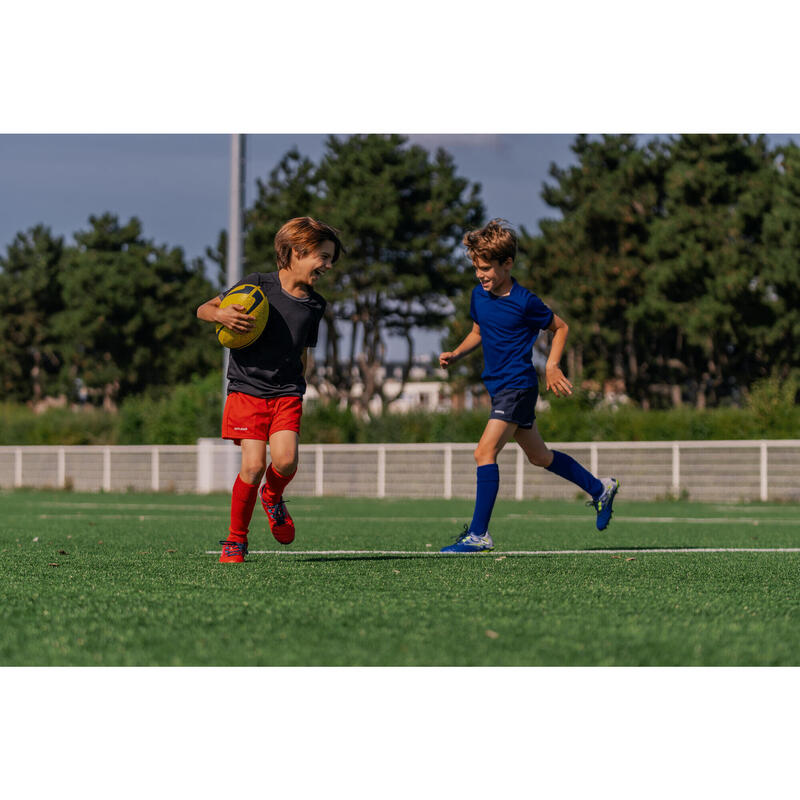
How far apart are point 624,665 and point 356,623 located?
102 cm

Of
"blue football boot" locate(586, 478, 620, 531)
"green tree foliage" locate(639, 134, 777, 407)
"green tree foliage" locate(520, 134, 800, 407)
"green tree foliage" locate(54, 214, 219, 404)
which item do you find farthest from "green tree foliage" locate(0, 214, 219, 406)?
"blue football boot" locate(586, 478, 620, 531)

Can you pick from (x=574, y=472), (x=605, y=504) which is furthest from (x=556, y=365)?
(x=605, y=504)

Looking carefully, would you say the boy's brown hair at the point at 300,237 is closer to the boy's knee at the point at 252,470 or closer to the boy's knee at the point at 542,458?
the boy's knee at the point at 252,470

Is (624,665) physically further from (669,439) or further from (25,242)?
(25,242)

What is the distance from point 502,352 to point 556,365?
35cm

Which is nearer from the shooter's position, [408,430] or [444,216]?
[408,430]

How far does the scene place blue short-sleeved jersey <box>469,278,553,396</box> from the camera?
289 inches

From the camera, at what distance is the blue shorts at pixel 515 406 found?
726cm

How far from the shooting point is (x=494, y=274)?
24.0 feet

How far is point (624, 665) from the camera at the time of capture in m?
3.35

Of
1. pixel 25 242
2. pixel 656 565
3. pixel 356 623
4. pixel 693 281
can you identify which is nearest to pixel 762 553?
pixel 656 565

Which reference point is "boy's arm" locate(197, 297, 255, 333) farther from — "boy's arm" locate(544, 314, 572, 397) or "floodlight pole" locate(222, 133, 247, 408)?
"floodlight pole" locate(222, 133, 247, 408)

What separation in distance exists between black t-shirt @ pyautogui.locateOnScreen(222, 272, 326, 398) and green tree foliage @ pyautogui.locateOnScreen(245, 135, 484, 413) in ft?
134

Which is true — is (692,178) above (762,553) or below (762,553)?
above
